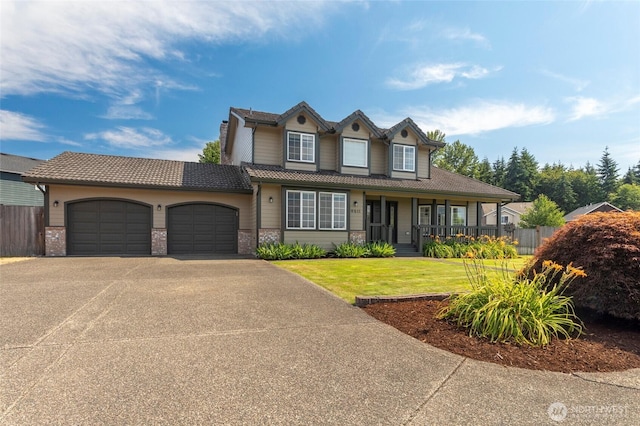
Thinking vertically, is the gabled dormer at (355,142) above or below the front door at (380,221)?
above

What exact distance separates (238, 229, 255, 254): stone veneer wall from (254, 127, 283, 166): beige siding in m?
3.44

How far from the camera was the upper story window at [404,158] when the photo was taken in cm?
1759

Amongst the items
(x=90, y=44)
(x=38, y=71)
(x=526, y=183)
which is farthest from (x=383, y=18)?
(x=526, y=183)

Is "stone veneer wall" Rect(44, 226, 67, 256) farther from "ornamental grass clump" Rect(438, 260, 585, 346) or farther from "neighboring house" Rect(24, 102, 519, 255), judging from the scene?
"ornamental grass clump" Rect(438, 260, 585, 346)

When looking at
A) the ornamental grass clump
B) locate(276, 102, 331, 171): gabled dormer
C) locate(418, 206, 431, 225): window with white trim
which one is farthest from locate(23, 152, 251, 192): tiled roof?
the ornamental grass clump

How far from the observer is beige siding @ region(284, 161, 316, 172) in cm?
1571

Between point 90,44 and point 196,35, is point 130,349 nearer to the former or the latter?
point 90,44

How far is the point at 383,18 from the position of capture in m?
10.1

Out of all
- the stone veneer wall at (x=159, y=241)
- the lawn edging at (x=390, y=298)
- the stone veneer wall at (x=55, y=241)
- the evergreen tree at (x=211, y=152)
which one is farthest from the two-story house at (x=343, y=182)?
the evergreen tree at (x=211, y=152)

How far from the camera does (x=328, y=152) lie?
A: 55.5 ft

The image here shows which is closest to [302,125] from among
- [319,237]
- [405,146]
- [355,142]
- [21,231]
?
[355,142]

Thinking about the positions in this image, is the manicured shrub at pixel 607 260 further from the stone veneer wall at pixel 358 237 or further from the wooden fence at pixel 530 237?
the wooden fence at pixel 530 237

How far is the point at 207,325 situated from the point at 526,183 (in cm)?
6595

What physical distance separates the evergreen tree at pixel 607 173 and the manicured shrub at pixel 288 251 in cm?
7007
